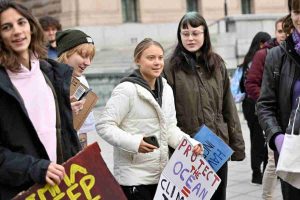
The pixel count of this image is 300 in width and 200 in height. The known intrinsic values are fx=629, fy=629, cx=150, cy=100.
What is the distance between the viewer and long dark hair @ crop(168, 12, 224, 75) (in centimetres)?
497

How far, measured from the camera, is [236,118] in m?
5.20

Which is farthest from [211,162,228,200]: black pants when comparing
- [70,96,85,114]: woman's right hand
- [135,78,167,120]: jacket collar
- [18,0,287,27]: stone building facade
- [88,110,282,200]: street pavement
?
[18,0,287,27]: stone building facade

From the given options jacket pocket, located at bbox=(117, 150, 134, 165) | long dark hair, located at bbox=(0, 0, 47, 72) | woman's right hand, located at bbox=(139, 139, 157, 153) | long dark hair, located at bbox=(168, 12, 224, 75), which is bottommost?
jacket pocket, located at bbox=(117, 150, 134, 165)

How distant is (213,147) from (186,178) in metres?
0.41

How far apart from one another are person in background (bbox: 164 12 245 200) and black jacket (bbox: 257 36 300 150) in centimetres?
106

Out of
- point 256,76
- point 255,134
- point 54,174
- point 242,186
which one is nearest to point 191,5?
point 255,134

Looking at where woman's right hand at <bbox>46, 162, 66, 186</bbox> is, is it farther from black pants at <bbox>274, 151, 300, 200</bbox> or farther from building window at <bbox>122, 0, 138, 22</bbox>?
building window at <bbox>122, 0, 138, 22</bbox>

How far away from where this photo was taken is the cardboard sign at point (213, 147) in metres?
4.72

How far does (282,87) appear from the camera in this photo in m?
3.72

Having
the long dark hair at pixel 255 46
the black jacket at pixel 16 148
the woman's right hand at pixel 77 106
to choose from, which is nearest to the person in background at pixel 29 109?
the black jacket at pixel 16 148

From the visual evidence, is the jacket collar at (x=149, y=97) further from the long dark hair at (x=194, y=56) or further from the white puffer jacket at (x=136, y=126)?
the long dark hair at (x=194, y=56)

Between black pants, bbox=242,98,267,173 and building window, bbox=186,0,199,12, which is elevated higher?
building window, bbox=186,0,199,12

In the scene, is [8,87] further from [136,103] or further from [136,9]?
[136,9]

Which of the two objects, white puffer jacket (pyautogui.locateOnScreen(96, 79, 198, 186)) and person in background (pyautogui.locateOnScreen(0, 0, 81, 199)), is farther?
white puffer jacket (pyautogui.locateOnScreen(96, 79, 198, 186))
